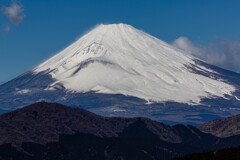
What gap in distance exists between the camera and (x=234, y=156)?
12044 centimetres

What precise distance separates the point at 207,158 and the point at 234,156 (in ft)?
22.1

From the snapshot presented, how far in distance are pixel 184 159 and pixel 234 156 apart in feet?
27.7

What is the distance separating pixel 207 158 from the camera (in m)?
126

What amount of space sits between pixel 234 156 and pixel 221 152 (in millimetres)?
9974

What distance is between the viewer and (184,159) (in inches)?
4791

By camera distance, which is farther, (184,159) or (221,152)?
(221,152)

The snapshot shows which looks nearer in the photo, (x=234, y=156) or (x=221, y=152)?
(x=234, y=156)

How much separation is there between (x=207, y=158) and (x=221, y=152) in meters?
5.50

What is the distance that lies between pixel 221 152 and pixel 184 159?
1150 centimetres

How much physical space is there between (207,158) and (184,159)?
6.10 meters
